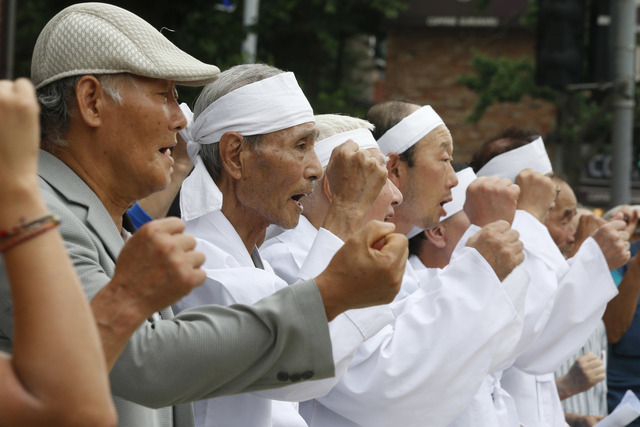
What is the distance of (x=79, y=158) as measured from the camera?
85.3 inches

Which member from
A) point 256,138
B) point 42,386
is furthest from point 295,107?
point 42,386

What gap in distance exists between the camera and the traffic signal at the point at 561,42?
26.7ft

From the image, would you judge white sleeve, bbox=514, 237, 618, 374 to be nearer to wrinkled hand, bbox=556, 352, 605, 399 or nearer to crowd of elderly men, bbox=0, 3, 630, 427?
crowd of elderly men, bbox=0, 3, 630, 427

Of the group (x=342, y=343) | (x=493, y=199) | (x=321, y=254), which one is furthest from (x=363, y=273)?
(x=493, y=199)

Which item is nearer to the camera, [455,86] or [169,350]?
[169,350]

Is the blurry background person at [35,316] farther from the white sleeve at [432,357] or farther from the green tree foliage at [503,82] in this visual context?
the green tree foliage at [503,82]

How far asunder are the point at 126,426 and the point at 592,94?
26.7 ft

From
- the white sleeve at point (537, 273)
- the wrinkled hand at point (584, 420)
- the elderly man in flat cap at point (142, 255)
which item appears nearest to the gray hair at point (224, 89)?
the elderly man in flat cap at point (142, 255)

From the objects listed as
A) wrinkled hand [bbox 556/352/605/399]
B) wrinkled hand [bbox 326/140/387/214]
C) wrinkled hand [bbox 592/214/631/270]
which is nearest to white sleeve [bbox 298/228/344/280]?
wrinkled hand [bbox 326/140/387/214]

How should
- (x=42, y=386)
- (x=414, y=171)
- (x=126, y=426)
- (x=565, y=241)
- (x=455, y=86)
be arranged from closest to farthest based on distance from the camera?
(x=42, y=386)
(x=126, y=426)
(x=414, y=171)
(x=565, y=241)
(x=455, y=86)

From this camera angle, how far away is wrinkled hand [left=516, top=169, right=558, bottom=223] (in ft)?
14.3

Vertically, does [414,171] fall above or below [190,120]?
below

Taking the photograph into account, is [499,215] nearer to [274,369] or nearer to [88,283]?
[274,369]

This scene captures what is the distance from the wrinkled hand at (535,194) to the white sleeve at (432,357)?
159 cm
